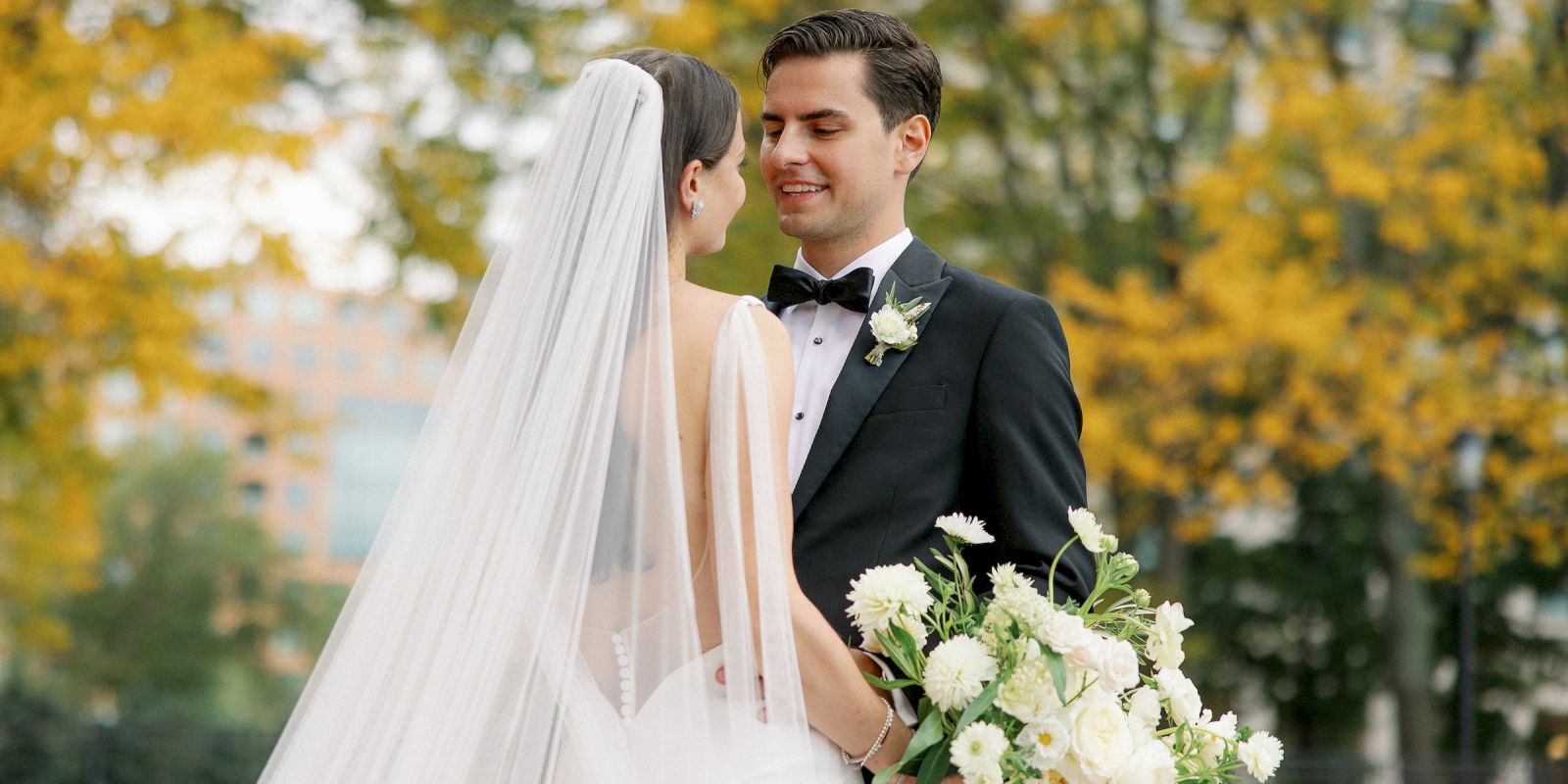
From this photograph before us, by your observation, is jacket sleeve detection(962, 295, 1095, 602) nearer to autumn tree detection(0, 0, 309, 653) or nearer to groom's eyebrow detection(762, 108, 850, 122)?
groom's eyebrow detection(762, 108, 850, 122)

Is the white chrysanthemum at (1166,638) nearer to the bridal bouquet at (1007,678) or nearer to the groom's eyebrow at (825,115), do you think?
the bridal bouquet at (1007,678)

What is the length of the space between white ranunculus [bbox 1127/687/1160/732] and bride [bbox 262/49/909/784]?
16.2 inches

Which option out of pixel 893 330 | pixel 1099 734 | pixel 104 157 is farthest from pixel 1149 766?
pixel 104 157

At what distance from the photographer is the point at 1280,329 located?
10.9m

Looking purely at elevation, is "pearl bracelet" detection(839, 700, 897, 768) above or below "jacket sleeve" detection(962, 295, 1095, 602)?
below

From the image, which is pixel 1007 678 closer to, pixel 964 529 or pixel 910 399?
pixel 964 529

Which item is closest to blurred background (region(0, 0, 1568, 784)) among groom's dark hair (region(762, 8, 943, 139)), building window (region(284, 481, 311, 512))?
groom's dark hair (region(762, 8, 943, 139))

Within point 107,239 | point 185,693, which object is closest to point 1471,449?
point 107,239

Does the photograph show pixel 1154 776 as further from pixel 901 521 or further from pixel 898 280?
pixel 898 280

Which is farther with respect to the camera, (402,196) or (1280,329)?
(1280,329)

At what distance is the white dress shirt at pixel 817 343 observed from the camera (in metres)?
3.17

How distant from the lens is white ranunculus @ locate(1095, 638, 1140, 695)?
2.70 meters

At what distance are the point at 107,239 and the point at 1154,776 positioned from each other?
7.15 m

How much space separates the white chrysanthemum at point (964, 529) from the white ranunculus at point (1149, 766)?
0.43 meters
